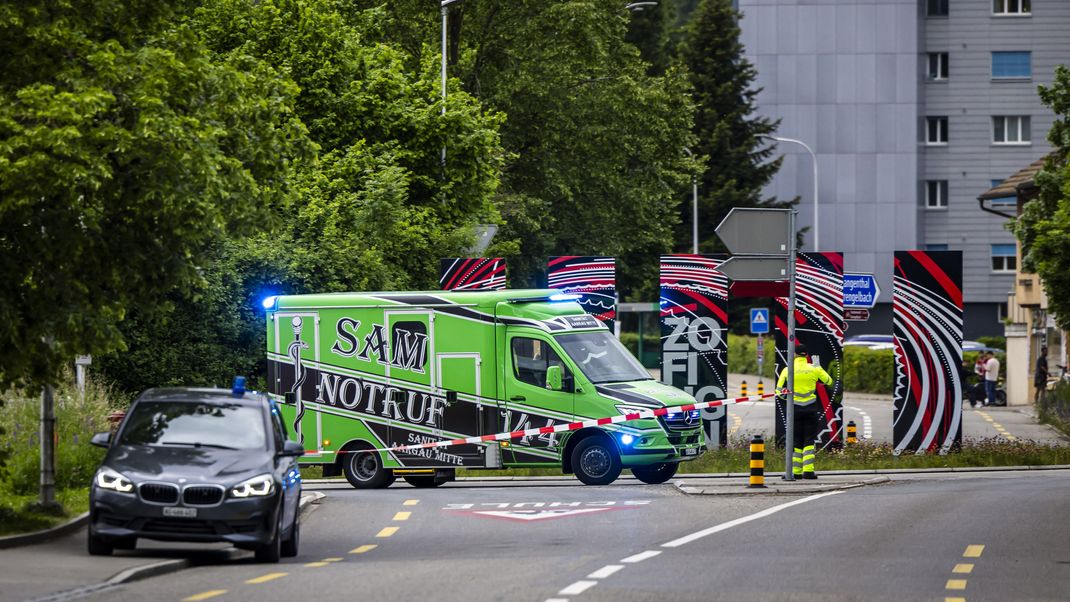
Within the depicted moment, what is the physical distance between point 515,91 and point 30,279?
114ft

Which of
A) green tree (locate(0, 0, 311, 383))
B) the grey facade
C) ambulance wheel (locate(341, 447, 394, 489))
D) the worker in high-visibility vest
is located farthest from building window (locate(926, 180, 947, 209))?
green tree (locate(0, 0, 311, 383))

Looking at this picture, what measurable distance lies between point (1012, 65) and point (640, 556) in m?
73.1

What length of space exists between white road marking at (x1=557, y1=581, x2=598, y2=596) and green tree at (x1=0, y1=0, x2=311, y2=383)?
5.11 metres

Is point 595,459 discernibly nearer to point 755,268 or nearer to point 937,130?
point 755,268

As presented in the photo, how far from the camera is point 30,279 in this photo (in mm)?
16359

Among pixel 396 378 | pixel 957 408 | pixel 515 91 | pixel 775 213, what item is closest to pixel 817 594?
pixel 775 213

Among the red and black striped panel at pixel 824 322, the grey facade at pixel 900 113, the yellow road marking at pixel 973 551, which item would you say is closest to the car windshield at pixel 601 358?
the red and black striped panel at pixel 824 322

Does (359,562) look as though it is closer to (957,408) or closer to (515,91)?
(957,408)

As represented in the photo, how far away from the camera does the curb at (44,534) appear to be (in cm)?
1544

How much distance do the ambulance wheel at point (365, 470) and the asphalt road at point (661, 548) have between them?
136 cm

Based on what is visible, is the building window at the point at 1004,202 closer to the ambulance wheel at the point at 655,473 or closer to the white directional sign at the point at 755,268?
the ambulance wheel at the point at 655,473

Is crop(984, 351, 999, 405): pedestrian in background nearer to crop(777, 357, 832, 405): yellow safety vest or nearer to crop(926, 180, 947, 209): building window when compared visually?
crop(926, 180, 947, 209): building window

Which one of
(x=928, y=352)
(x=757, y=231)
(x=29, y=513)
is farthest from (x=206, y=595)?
(x=928, y=352)

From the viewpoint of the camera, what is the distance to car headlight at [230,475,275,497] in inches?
568
